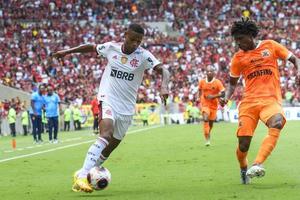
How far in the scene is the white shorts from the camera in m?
12.2

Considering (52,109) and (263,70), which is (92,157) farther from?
(52,109)

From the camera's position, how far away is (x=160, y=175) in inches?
583

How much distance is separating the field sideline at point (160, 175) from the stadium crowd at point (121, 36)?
32.9 meters

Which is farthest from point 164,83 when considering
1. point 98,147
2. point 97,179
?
point 97,179

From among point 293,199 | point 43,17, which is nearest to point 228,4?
point 43,17

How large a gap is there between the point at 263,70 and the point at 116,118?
2.43m

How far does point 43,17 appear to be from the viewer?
219 feet

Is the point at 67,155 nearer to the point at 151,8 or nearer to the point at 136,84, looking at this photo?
the point at 136,84

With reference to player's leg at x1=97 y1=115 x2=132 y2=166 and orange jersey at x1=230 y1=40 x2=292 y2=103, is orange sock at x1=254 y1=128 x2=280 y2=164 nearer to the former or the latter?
orange jersey at x1=230 y1=40 x2=292 y2=103

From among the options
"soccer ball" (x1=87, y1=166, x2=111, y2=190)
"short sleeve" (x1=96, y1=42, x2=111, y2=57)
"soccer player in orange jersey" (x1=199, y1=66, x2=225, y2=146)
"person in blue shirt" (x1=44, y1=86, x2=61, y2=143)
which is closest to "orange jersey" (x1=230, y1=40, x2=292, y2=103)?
"short sleeve" (x1=96, y1=42, x2=111, y2=57)

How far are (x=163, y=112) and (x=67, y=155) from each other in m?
33.7

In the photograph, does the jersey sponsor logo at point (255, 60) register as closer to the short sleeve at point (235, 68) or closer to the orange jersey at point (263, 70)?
the orange jersey at point (263, 70)

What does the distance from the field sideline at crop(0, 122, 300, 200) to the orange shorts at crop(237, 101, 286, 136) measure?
882 mm

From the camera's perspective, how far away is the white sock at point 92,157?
11.7 m
